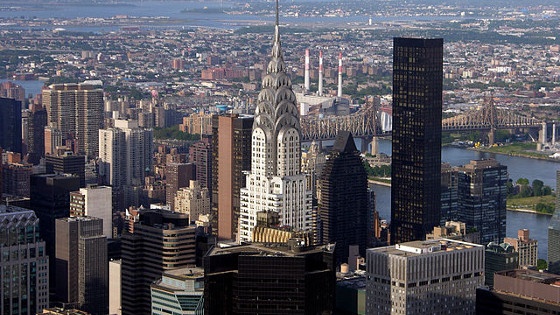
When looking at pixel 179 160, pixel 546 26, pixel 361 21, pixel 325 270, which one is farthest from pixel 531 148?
pixel 361 21

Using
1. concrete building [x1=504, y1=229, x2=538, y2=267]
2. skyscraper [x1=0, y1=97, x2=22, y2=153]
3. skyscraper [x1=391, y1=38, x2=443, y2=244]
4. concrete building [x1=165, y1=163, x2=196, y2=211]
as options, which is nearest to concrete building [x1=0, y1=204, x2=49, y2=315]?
skyscraper [x1=391, y1=38, x2=443, y2=244]

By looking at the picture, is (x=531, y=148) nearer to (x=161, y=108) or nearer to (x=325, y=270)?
(x=161, y=108)

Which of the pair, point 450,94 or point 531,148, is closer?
point 531,148

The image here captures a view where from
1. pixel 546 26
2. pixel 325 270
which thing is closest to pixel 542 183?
pixel 325 270

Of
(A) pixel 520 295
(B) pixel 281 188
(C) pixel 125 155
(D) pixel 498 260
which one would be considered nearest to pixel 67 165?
(C) pixel 125 155

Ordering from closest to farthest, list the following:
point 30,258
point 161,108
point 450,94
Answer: point 30,258 → point 161,108 → point 450,94

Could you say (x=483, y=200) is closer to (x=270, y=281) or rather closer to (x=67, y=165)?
(x=67, y=165)

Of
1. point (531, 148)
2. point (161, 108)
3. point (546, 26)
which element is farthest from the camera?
point (546, 26)
